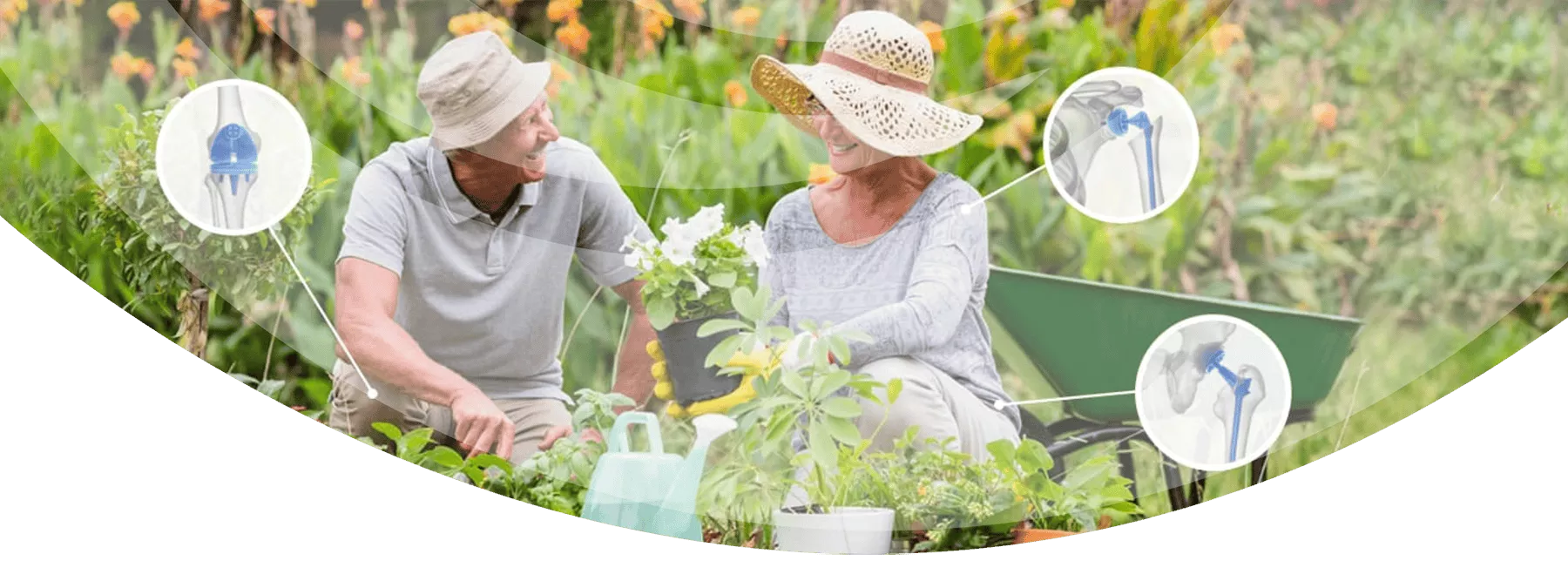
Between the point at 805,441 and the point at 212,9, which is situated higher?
the point at 212,9

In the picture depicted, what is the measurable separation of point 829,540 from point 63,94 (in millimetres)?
1074

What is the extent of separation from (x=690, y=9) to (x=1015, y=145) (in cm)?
43

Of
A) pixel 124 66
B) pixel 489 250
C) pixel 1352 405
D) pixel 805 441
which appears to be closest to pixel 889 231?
pixel 805 441

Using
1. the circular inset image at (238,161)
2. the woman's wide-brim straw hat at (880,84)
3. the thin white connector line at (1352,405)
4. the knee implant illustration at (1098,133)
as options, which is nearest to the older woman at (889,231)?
the woman's wide-brim straw hat at (880,84)

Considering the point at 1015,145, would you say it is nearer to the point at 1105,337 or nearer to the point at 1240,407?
the point at 1105,337

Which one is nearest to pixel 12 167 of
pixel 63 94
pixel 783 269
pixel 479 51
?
pixel 63 94

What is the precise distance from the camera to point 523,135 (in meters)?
2.13

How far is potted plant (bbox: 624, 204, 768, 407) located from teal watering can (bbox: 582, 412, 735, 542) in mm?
85

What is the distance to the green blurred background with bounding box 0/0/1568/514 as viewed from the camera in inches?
83.4

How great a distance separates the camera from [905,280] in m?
2.14

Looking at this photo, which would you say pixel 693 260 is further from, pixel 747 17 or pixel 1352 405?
pixel 1352 405

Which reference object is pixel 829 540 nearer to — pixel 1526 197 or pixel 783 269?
pixel 783 269

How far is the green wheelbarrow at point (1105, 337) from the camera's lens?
2148 mm

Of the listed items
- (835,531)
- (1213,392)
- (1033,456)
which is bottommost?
(835,531)
